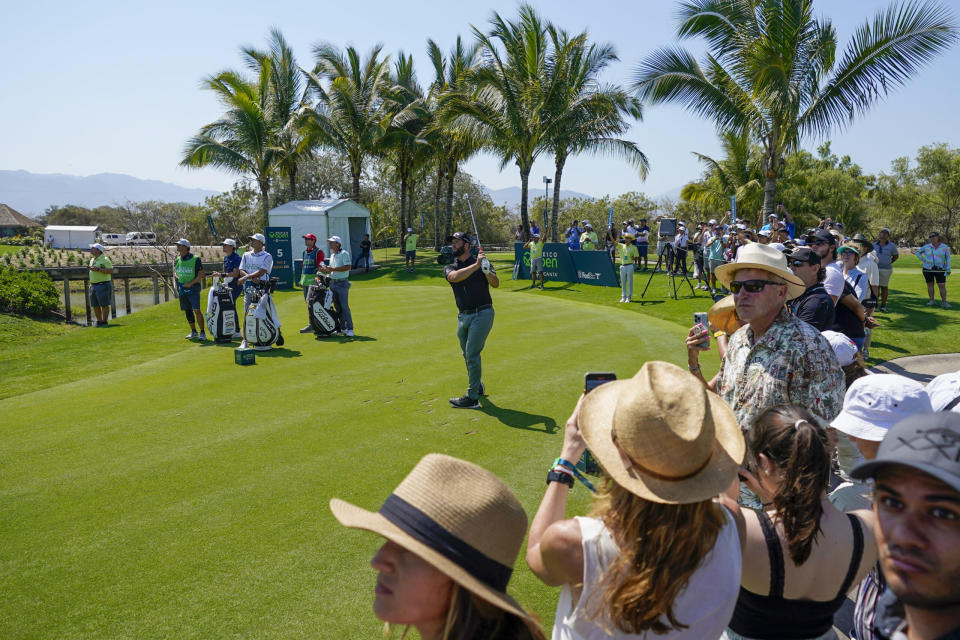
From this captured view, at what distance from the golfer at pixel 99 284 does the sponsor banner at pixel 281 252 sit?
7.83 m

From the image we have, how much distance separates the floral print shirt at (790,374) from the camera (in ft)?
11.6

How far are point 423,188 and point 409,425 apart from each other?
49.1 metres

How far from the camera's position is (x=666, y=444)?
1856 mm

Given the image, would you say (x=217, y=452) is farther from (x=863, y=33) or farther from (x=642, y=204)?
(x=642, y=204)

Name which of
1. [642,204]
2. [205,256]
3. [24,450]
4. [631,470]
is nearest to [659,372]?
[631,470]

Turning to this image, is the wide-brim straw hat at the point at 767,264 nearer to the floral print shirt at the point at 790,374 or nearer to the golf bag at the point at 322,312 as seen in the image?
the floral print shirt at the point at 790,374

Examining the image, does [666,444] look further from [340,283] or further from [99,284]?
[99,284]

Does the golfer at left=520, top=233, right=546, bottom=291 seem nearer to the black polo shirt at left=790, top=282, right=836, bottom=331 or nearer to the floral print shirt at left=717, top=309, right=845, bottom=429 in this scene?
the black polo shirt at left=790, top=282, right=836, bottom=331

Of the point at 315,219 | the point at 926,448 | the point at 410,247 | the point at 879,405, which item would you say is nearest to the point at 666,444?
the point at 926,448

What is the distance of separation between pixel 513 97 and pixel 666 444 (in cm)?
2436

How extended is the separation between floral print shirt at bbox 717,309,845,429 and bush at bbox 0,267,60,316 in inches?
820

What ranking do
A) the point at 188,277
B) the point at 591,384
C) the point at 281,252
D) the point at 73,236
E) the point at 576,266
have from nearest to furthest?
1. the point at 591,384
2. the point at 188,277
3. the point at 576,266
4. the point at 281,252
5. the point at 73,236

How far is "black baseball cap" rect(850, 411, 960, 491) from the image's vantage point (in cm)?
132

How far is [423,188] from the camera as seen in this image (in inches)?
2132
